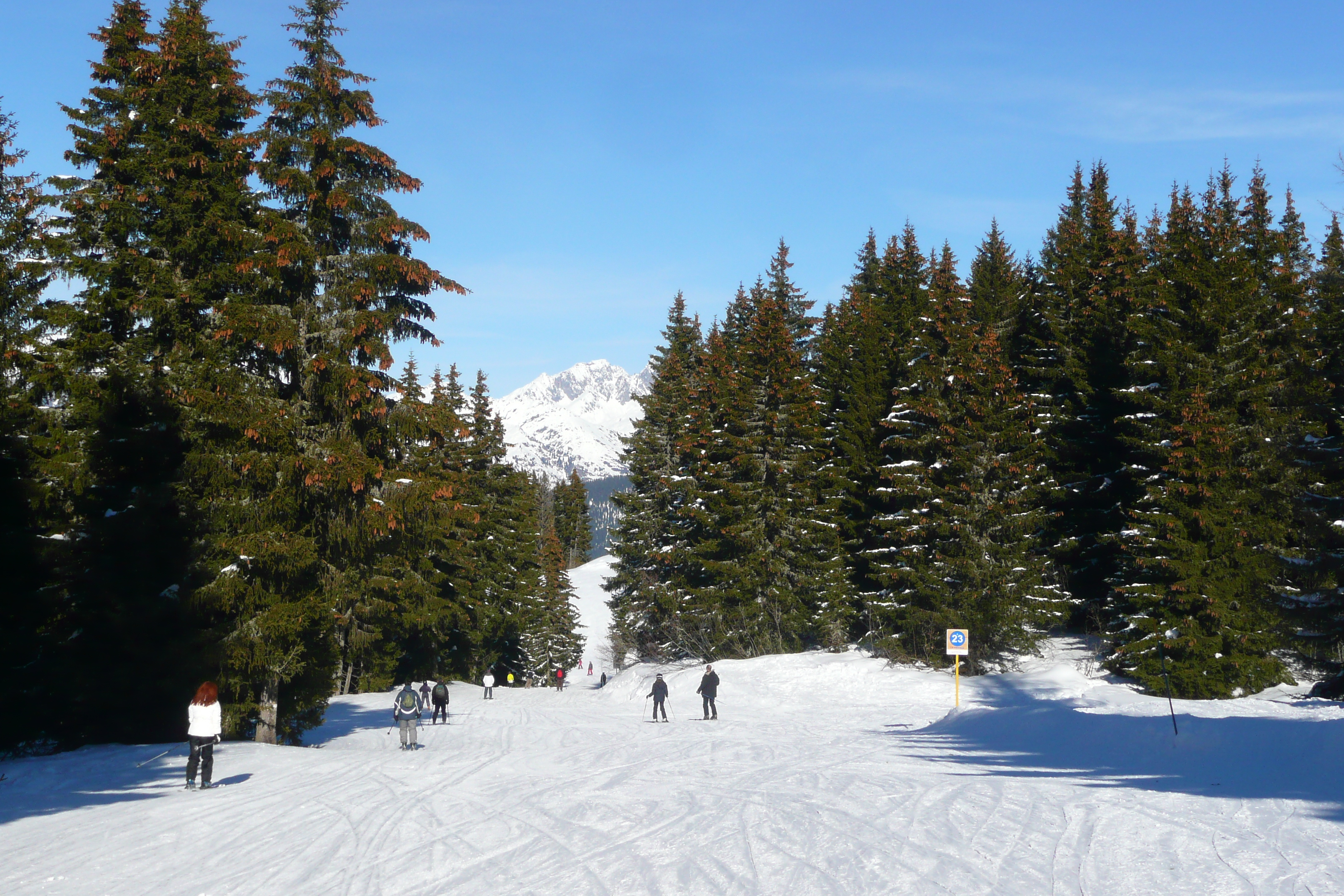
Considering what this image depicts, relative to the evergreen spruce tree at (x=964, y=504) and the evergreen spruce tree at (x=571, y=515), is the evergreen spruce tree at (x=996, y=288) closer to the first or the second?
the evergreen spruce tree at (x=964, y=504)

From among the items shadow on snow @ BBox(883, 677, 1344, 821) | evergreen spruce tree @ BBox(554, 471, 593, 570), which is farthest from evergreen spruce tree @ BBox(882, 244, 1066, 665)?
evergreen spruce tree @ BBox(554, 471, 593, 570)

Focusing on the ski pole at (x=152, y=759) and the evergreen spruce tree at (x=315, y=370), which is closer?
the ski pole at (x=152, y=759)

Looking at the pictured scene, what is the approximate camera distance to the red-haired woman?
530 inches

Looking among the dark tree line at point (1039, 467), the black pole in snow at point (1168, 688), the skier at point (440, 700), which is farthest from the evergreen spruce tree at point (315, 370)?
the dark tree line at point (1039, 467)

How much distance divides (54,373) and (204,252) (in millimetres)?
3734

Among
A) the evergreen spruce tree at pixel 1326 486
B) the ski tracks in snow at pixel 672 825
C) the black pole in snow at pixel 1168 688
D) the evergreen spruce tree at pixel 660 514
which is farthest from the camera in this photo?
the evergreen spruce tree at pixel 660 514

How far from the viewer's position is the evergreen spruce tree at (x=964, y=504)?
1309 inches

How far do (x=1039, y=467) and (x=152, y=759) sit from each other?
31445mm

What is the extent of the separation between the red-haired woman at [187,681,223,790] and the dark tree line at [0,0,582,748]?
13.3ft

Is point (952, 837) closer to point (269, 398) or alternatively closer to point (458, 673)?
point (269, 398)

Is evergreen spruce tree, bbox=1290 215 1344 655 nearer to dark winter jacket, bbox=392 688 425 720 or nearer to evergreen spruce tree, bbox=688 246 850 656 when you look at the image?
evergreen spruce tree, bbox=688 246 850 656

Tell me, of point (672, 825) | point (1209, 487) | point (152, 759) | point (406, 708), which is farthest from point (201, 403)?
point (1209, 487)

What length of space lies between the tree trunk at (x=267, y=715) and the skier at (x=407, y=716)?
2578mm

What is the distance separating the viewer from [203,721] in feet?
44.2
